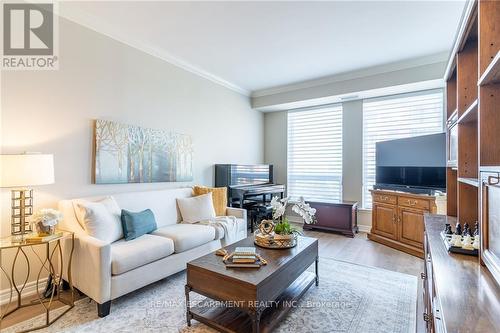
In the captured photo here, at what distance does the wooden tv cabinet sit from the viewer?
140 inches

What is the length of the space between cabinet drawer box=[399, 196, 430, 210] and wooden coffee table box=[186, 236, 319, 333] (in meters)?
2.32

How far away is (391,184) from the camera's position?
4199mm

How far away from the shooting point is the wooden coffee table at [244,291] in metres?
1.76

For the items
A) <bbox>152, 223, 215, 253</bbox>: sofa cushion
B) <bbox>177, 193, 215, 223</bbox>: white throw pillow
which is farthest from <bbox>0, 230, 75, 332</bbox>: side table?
<bbox>177, 193, 215, 223</bbox>: white throw pillow

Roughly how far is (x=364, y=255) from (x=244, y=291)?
2527mm

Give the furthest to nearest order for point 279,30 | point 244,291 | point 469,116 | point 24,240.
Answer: point 279,30 → point 24,240 → point 244,291 → point 469,116

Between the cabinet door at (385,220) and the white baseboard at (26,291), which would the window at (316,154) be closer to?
the cabinet door at (385,220)

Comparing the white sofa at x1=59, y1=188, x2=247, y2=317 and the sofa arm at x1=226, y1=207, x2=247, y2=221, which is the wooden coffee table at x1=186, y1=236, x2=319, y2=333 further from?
the sofa arm at x1=226, y1=207, x2=247, y2=221

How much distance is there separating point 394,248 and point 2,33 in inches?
209

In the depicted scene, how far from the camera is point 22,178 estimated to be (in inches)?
83.1

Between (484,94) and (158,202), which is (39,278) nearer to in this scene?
(158,202)

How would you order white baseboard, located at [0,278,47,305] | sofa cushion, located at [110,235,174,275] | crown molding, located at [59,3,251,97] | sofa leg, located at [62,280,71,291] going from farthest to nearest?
crown molding, located at [59,3,251,97], sofa leg, located at [62,280,71,291], white baseboard, located at [0,278,47,305], sofa cushion, located at [110,235,174,275]

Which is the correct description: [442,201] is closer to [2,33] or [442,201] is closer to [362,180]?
[362,180]

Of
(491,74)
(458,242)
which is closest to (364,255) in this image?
(458,242)
